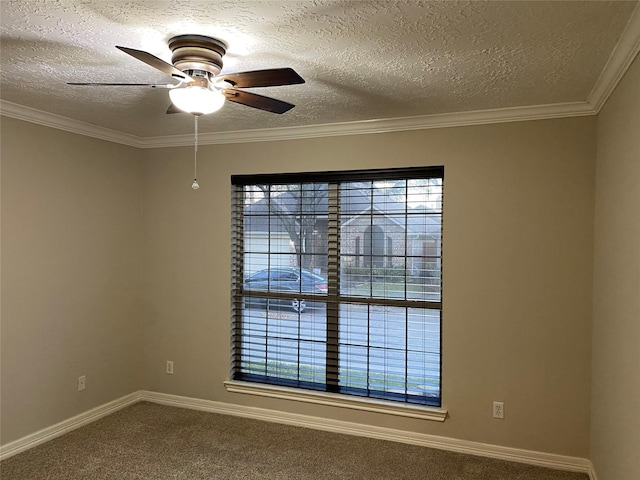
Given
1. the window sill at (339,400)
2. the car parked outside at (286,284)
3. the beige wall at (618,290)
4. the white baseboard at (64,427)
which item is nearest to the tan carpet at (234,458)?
the white baseboard at (64,427)

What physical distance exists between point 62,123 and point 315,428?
2933mm

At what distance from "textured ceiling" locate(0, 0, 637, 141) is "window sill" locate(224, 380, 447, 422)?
209 cm

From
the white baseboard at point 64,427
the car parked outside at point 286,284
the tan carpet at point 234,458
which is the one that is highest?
the car parked outside at point 286,284

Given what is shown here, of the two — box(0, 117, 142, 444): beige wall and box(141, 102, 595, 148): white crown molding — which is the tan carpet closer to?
box(0, 117, 142, 444): beige wall

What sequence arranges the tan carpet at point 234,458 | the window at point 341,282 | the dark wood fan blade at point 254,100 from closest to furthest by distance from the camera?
the dark wood fan blade at point 254,100
the tan carpet at point 234,458
the window at point 341,282

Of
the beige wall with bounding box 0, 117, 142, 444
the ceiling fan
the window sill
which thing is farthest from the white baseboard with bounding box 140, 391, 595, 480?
the ceiling fan

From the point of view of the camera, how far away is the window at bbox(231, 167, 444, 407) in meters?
3.59

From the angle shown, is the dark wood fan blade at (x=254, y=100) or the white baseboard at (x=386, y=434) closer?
the dark wood fan blade at (x=254, y=100)

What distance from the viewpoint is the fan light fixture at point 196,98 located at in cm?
200

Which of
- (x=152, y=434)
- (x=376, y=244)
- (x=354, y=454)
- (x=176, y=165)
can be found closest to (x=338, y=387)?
(x=354, y=454)

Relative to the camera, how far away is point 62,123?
3.54m

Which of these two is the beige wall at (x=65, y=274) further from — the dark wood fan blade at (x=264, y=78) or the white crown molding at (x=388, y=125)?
the dark wood fan blade at (x=264, y=78)

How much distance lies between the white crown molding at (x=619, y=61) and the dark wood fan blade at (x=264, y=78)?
4.19ft

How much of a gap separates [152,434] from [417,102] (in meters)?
2.99
